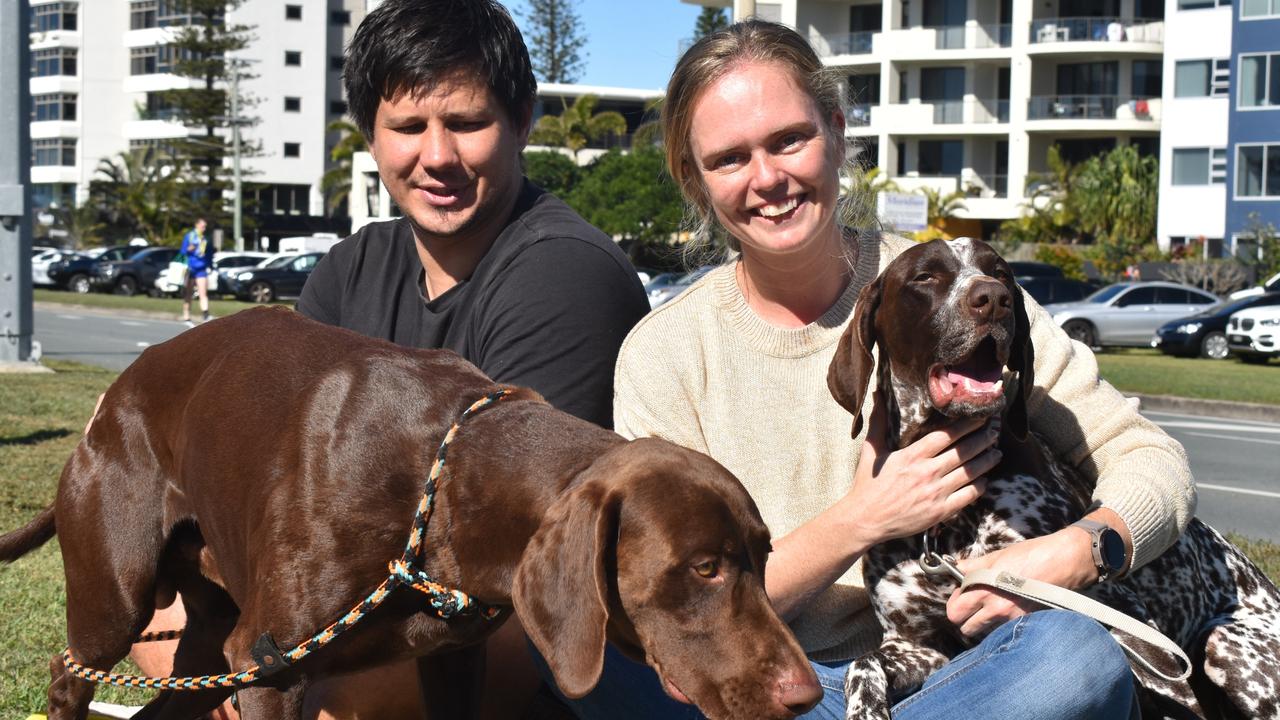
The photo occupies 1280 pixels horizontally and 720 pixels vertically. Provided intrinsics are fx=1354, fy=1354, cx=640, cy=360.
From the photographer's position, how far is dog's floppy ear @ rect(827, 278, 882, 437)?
3752mm

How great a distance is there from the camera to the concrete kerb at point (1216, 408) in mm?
17062

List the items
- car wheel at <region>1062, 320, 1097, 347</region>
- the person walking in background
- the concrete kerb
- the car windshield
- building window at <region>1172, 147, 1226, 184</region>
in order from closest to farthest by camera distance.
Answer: the concrete kerb, the person walking in background, car wheel at <region>1062, 320, 1097, 347</region>, the car windshield, building window at <region>1172, 147, 1226, 184</region>

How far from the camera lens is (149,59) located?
8356 cm

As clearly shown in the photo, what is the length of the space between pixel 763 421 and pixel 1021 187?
55081 mm

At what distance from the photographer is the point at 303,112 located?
81.5 m

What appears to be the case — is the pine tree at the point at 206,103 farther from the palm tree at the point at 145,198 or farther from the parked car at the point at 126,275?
the parked car at the point at 126,275

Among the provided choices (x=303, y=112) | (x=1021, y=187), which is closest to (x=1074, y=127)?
(x=1021, y=187)

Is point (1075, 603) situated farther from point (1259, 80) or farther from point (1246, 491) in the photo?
point (1259, 80)

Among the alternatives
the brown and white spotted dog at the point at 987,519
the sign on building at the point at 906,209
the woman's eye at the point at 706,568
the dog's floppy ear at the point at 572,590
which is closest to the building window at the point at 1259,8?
the sign on building at the point at 906,209

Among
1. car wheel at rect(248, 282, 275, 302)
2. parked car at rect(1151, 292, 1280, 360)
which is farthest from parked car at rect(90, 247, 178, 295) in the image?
parked car at rect(1151, 292, 1280, 360)

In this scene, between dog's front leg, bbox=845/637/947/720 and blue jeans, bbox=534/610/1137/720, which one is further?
dog's front leg, bbox=845/637/947/720

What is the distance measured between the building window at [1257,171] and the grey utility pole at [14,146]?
147 ft

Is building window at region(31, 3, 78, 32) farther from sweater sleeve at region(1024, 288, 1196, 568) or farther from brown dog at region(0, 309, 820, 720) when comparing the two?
sweater sleeve at region(1024, 288, 1196, 568)

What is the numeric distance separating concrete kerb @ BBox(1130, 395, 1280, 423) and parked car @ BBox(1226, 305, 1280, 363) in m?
9.78
